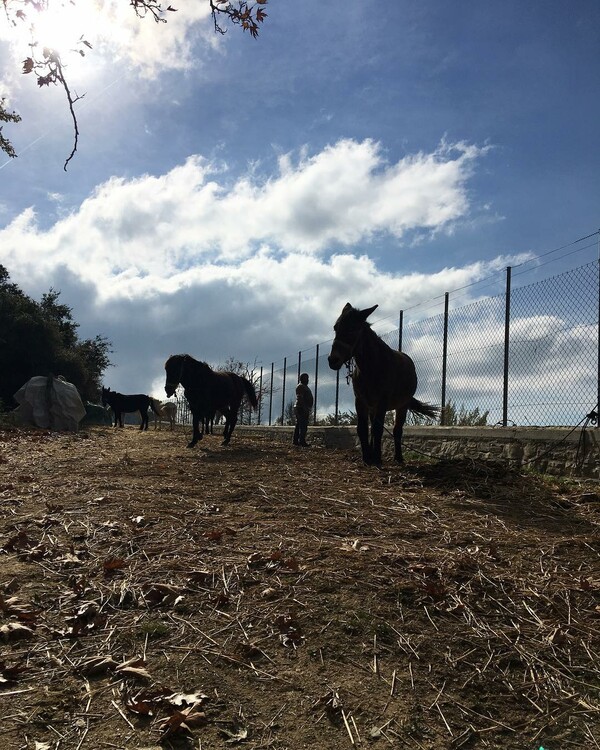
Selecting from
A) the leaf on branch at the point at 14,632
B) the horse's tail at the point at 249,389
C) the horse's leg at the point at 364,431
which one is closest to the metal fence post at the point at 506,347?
the horse's leg at the point at 364,431

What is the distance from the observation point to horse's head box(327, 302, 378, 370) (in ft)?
27.3

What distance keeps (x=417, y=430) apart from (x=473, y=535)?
6.15 metres

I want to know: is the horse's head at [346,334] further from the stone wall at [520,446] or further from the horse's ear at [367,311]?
the stone wall at [520,446]

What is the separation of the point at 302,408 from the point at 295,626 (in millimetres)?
10862

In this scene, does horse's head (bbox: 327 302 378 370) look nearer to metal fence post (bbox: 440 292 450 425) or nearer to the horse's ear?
the horse's ear

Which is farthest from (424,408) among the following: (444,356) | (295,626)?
(295,626)

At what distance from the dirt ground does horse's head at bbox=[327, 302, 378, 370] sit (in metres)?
3.10

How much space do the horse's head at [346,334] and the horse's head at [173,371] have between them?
481cm

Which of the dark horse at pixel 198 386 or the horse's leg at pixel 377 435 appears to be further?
the dark horse at pixel 198 386

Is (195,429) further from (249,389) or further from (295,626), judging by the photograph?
(295,626)

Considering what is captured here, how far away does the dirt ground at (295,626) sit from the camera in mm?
2312

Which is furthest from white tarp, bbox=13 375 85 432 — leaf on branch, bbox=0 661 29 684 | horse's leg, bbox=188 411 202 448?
leaf on branch, bbox=0 661 29 684

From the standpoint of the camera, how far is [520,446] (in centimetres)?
822

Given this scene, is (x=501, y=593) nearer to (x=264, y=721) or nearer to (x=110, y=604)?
(x=264, y=721)
